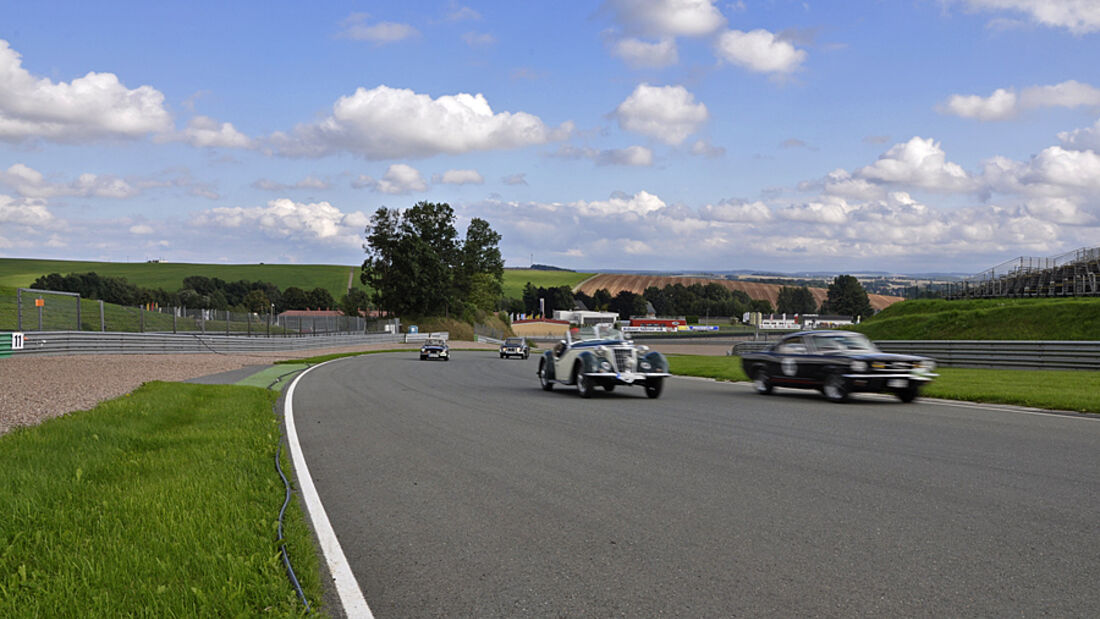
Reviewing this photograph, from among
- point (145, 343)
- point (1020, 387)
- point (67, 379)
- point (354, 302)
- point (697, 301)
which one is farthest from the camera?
point (697, 301)

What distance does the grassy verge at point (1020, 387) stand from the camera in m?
15.4

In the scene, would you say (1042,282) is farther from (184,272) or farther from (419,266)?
(184,272)

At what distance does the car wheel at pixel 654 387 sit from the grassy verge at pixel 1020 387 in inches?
227

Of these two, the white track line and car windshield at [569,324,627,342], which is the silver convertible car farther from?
the white track line

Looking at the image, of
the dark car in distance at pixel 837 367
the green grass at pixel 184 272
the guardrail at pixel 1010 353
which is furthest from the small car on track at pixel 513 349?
the green grass at pixel 184 272

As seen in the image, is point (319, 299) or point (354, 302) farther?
point (319, 299)

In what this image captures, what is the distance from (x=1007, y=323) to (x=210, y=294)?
135 m

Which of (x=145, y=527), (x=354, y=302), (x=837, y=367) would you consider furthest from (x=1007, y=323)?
(x=354, y=302)

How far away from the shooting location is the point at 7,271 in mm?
142000

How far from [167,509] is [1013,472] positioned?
7.43m

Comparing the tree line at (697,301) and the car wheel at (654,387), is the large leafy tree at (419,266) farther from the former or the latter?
the car wheel at (654,387)

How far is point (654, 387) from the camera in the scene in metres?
17.9

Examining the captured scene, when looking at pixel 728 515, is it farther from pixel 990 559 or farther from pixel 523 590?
pixel 523 590

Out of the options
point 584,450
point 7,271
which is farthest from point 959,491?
point 7,271
